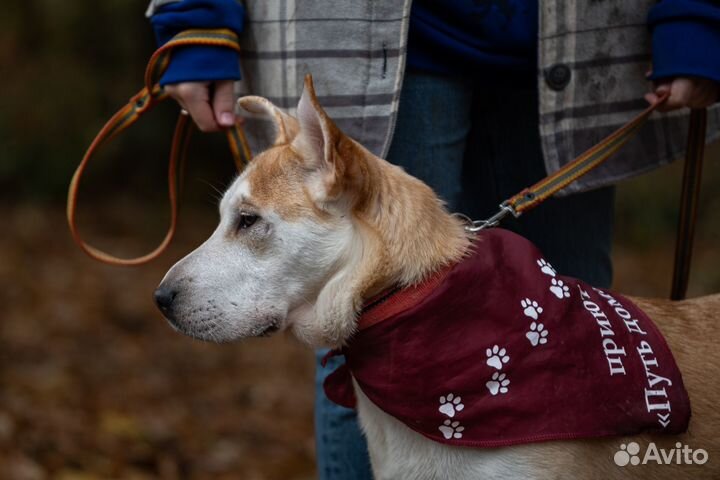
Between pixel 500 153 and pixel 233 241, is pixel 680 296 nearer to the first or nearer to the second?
pixel 500 153

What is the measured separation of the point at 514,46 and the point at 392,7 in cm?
41

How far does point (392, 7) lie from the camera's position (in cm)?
289

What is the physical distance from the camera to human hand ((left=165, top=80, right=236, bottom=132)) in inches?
121

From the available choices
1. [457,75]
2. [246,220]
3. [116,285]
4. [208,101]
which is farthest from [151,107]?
[116,285]

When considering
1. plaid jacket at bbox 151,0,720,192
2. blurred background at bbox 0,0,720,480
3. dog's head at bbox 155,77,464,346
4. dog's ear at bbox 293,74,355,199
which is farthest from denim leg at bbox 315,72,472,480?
blurred background at bbox 0,0,720,480

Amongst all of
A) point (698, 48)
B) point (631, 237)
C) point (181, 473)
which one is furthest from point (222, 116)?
point (631, 237)

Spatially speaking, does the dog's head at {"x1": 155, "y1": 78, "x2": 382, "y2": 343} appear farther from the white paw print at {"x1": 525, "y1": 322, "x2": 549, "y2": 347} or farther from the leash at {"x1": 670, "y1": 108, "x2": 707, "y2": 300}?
the leash at {"x1": 670, "y1": 108, "x2": 707, "y2": 300}

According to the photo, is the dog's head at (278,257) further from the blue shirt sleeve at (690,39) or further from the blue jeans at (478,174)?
the blue shirt sleeve at (690,39)

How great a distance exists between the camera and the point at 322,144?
280 cm

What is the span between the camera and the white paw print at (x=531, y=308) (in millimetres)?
2668

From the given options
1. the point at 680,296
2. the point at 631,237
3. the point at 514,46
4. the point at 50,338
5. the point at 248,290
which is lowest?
the point at 631,237

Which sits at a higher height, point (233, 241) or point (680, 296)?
point (233, 241)

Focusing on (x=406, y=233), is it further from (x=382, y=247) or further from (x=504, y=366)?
(x=504, y=366)

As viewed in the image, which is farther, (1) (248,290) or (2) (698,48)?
(2) (698,48)
